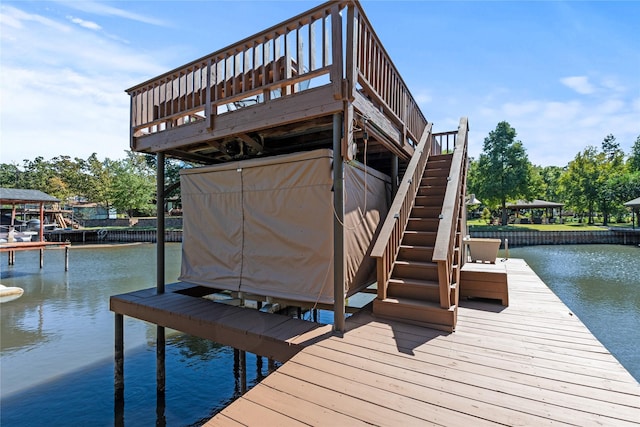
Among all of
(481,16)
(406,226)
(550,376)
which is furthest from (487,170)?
Answer: (550,376)

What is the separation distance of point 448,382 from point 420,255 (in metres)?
2.08

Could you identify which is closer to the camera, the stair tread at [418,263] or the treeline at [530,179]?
the stair tread at [418,263]

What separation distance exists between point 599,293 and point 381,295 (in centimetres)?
1282

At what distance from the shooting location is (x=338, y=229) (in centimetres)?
331

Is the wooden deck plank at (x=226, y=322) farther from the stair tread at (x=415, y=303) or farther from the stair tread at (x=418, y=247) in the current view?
the stair tread at (x=418, y=247)

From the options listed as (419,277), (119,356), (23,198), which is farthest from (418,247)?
(23,198)

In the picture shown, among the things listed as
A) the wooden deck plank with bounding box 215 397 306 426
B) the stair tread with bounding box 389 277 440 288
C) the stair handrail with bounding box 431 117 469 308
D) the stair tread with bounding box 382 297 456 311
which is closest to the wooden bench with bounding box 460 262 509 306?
the stair handrail with bounding box 431 117 469 308

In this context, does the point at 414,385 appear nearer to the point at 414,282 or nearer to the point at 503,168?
the point at 414,282

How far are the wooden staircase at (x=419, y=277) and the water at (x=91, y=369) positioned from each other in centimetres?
423

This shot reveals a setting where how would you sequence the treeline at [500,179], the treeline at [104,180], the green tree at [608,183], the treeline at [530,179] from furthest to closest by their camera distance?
the treeline at [104,180], the green tree at [608,183], the treeline at [500,179], the treeline at [530,179]

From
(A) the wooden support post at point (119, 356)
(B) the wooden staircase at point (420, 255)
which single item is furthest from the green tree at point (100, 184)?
(B) the wooden staircase at point (420, 255)

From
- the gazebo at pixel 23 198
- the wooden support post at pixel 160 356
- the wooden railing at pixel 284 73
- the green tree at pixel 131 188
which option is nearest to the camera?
the wooden railing at pixel 284 73

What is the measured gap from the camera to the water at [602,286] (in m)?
7.56

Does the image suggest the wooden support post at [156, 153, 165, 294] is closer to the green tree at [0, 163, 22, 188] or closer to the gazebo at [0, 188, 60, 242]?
the gazebo at [0, 188, 60, 242]
